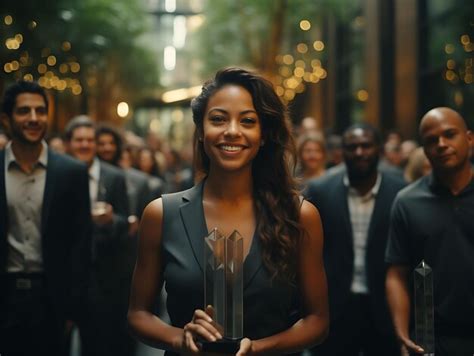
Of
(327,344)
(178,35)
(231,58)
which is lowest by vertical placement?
(327,344)

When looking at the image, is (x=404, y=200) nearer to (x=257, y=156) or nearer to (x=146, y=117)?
(x=257, y=156)

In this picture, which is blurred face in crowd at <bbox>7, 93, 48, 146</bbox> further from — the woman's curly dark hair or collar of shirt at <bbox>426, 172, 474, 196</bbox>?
collar of shirt at <bbox>426, 172, 474, 196</bbox>

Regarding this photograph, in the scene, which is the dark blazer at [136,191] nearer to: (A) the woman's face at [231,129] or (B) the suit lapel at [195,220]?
(B) the suit lapel at [195,220]

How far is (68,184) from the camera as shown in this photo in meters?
5.34

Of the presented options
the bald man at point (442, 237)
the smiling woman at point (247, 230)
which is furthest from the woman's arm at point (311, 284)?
the bald man at point (442, 237)

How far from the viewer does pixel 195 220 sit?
319 centimetres

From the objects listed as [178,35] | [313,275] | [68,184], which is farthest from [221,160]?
[178,35]

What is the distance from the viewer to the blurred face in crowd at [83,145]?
7188 mm

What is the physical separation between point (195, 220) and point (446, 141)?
183 cm

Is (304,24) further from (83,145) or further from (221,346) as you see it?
(221,346)

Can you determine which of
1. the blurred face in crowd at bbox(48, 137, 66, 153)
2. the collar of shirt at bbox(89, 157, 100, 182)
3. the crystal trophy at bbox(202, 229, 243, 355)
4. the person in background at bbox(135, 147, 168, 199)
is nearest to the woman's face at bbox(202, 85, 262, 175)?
the crystal trophy at bbox(202, 229, 243, 355)

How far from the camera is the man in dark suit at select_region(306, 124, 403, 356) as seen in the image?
19.9 ft

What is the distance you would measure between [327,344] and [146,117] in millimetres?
87808

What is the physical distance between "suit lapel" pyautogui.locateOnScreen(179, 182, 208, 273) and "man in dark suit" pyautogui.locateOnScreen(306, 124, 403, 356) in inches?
112
